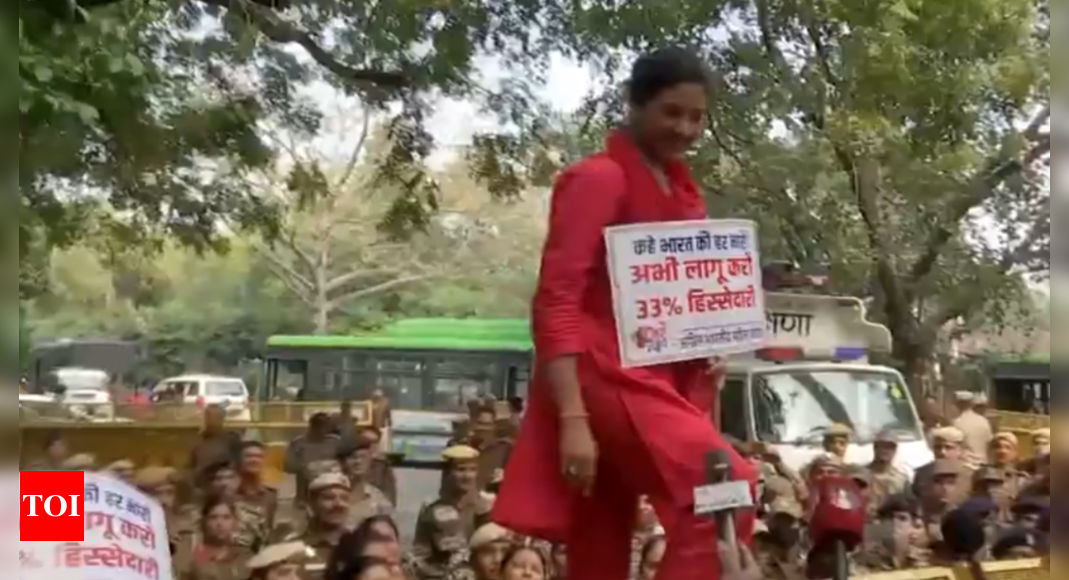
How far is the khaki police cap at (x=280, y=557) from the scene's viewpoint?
378cm

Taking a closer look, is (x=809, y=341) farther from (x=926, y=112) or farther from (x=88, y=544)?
(x=88, y=544)

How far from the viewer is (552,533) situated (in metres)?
2.43

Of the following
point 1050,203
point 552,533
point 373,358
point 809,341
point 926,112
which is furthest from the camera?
point 373,358

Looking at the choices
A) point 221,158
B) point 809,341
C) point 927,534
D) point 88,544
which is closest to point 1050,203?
point 88,544

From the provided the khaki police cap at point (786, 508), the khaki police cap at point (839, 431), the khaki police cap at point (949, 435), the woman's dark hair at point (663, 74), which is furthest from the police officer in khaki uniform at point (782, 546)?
the khaki police cap at point (949, 435)

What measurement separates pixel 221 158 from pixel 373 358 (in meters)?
7.03

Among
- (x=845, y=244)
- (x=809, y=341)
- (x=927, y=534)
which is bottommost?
(x=927, y=534)

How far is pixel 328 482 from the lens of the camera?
4645mm

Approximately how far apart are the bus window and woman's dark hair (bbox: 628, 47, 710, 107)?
212 inches

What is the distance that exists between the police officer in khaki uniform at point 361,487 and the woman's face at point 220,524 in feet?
1.31

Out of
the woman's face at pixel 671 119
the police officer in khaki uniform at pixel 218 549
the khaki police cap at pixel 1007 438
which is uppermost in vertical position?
the woman's face at pixel 671 119

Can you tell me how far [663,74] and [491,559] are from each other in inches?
86.2

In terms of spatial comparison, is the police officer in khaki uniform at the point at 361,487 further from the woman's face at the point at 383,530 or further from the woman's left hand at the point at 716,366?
Result: the woman's left hand at the point at 716,366

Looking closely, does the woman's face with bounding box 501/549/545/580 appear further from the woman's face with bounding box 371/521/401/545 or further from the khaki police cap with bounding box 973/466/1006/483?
the khaki police cap with bounding box 973/466/1006/483
